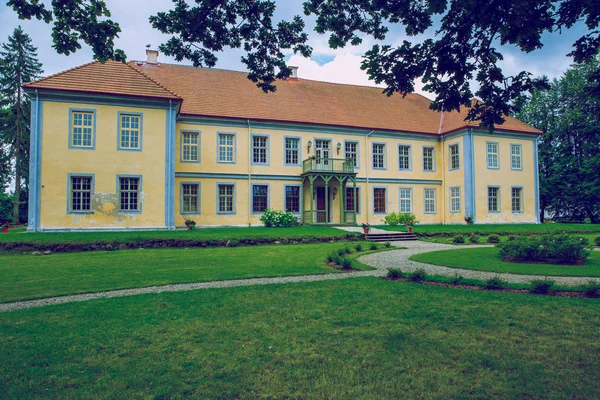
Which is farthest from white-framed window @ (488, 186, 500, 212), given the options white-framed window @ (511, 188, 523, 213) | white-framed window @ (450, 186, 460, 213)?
white-framed window @ (450, 186, 460, 213)

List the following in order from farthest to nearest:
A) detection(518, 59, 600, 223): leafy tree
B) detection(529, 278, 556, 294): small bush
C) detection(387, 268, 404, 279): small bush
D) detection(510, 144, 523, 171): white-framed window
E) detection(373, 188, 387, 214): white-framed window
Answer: detection(518, 59, 600, 223): leafy tree
detection(510, 144, 523, 171): white-framed window
detection(373, 188, 387, 214): white-framed window
detection(387, 268, 404, 279): small bush
detection(529, 278, 556, 294): small bush

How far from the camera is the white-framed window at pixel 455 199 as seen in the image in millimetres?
29266

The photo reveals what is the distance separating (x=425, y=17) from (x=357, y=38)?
1.07 m

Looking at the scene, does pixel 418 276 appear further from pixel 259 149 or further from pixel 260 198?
pixel 259 149

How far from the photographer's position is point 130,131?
21.2 m

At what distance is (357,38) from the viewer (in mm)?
6246

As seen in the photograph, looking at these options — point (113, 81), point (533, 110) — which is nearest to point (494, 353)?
point (113, 81)

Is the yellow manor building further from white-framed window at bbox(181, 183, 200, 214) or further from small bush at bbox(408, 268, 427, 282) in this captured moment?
small bush at bbox(408, 268, 427, 282)

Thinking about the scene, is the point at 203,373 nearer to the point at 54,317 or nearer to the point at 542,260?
the point at 54,317

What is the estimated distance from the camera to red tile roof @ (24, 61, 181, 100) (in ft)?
66.6

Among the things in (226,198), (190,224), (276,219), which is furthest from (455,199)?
(190,224)

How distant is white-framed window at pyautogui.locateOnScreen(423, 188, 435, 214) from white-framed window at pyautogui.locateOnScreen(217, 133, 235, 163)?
548 inches

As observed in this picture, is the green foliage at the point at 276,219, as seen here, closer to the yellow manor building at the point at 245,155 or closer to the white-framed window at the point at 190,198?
the yellow manor building at the point at 245,155

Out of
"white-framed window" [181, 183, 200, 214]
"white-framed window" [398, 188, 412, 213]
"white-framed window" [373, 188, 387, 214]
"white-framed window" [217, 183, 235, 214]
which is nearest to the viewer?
"white-framed window" [181, 183, 200, 214]
